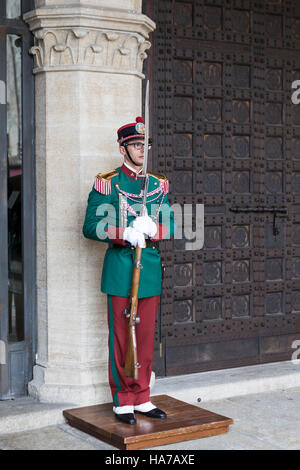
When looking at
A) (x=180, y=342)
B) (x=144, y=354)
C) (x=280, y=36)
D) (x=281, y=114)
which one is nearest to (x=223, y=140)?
(x=281, y=114)

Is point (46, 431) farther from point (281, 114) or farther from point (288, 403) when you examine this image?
point (281, 114)

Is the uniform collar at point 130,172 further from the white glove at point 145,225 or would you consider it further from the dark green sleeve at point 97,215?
the white glove at point 145,225

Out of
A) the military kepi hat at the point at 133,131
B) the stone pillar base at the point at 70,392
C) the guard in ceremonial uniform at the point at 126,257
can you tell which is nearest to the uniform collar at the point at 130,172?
the guard in ceremonial uniform at the point at 126,257

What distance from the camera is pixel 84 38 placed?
5535mm

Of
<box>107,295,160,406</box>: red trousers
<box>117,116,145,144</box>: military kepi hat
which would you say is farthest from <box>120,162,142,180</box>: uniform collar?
<box>107,295,160,406</box>: red trousers

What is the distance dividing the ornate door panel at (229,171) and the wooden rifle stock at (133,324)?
1309 mm

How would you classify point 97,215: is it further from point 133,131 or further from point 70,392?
point 70,392

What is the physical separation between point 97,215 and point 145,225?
35 centimetres

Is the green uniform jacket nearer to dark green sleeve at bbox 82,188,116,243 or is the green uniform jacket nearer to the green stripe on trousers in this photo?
dark green sleeve at bbox 82,188,116,243

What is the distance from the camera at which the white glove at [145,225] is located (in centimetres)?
500

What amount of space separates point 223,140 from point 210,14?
1039 millimetres

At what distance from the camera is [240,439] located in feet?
16.8

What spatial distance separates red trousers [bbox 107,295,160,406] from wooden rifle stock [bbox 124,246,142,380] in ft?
0.42

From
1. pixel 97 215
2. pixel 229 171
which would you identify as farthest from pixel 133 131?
pixel 229 171
